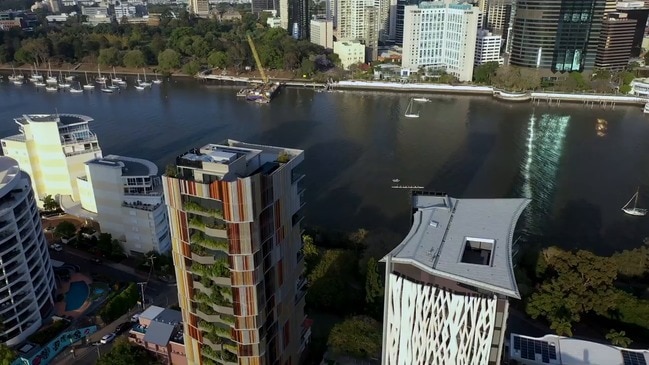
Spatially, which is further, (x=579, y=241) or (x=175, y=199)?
(x=579, y=241)

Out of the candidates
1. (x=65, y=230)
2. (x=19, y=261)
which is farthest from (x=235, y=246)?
(x=65, y=230)

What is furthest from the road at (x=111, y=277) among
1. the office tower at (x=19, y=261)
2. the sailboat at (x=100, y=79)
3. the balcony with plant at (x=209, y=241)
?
the sailboat at (x=100, y=79)

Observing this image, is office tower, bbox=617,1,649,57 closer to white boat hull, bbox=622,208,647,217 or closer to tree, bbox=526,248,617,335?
white boat hull, bbox=622,208,647,217

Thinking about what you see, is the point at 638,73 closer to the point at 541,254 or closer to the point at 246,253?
the point at 541,254

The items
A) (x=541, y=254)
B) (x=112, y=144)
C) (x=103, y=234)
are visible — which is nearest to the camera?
(x=541, y=254)

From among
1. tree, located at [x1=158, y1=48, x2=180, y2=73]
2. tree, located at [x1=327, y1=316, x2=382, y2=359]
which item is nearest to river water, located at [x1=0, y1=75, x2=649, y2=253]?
tree, located at [x1=327, y1=316, x2=382, y2=359]

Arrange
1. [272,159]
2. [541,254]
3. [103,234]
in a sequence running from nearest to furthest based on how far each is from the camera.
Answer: [272,159] < [541,254] < [103,234]

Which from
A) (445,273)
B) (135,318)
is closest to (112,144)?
(135,318)
